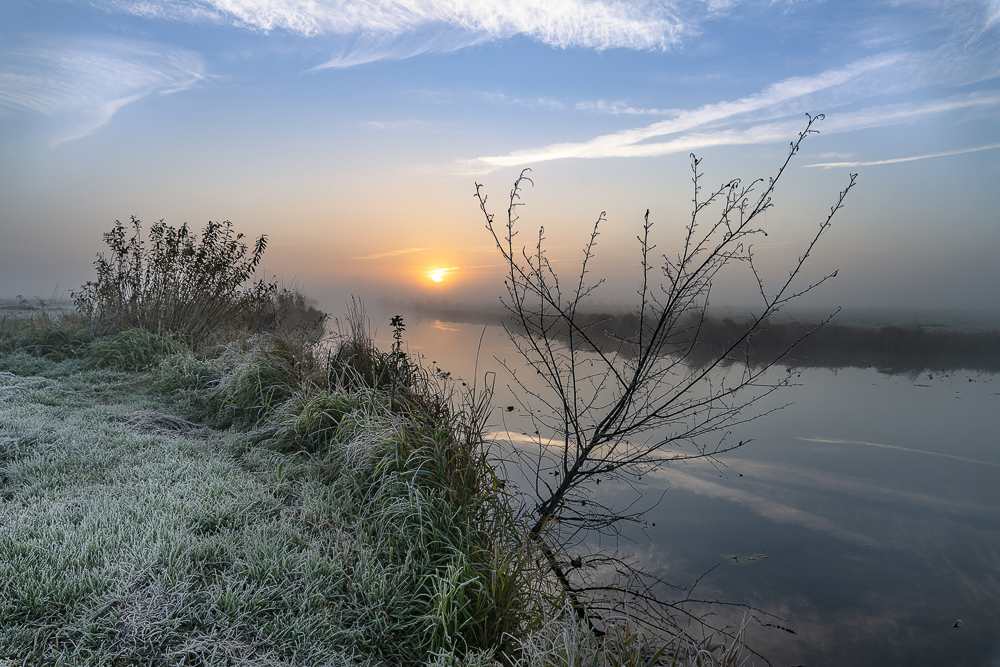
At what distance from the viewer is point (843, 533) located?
189 inches

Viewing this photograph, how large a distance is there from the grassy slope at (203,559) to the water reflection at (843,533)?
5.71ft

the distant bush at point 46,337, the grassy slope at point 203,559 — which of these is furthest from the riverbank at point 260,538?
the distant bush at point 46,337

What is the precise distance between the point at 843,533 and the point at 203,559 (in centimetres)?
531

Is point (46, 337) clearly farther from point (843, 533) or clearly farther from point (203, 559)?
point (843, 533)

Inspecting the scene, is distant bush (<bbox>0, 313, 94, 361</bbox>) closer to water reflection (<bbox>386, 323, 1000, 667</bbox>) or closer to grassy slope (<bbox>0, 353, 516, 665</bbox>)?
grassy slope (<bbox>0, 353, 516, 665</bbox>)

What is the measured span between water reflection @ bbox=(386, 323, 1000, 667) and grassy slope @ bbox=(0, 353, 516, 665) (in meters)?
1.74

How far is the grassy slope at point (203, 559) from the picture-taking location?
6.43 feet

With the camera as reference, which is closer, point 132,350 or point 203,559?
point 203,559

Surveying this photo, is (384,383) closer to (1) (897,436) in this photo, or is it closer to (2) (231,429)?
(2) (231,429)

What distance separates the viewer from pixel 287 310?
9.91 meters

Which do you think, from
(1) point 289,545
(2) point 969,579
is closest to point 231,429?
(1) point 289,545

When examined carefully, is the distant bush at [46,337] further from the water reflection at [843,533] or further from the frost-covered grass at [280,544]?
the water reflection at [843,533]

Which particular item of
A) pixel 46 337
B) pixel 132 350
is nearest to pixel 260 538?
pixel 132 350

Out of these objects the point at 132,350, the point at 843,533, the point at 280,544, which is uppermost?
the point at 132,350
